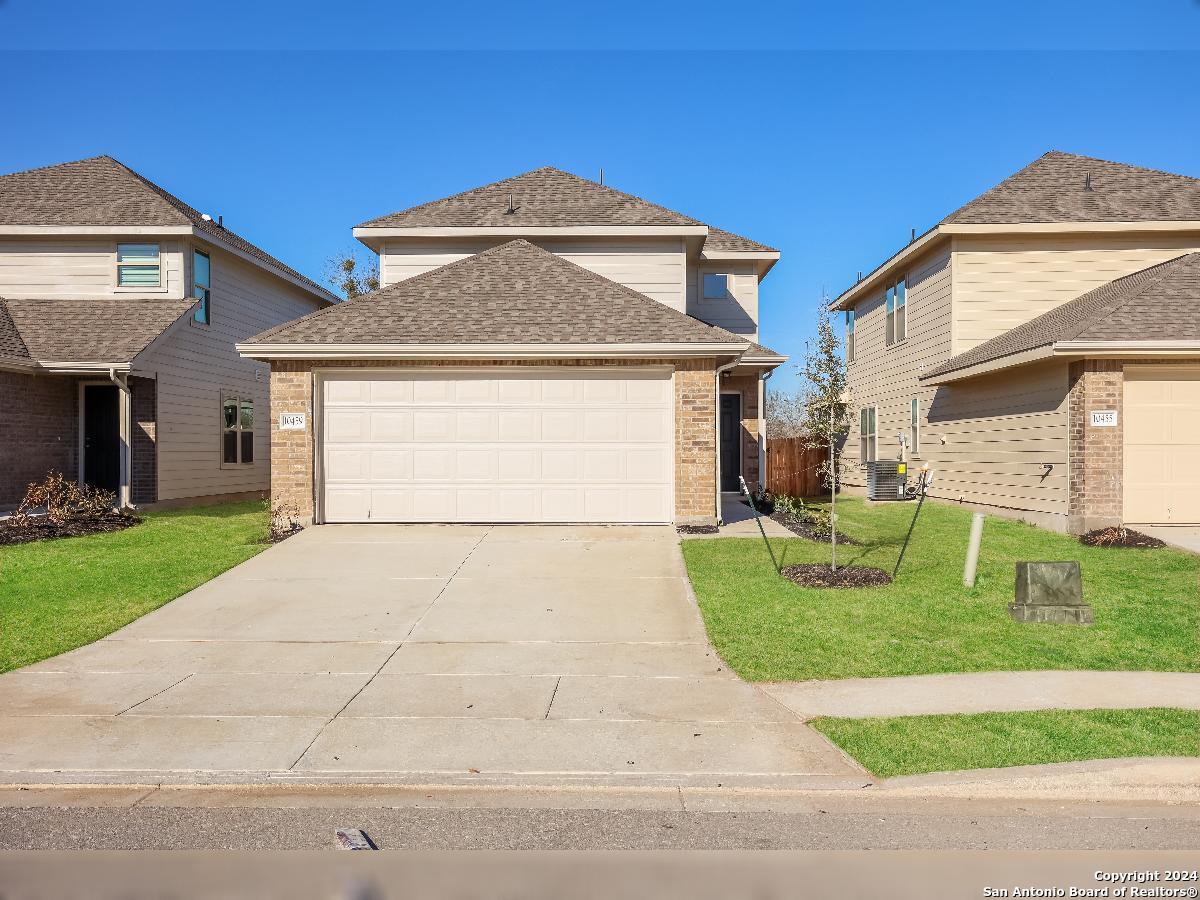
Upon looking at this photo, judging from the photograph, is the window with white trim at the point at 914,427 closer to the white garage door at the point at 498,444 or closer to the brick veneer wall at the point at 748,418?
the brick veneer wall at the point at 748,418

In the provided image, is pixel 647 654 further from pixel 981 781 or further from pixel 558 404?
pixel 558 404

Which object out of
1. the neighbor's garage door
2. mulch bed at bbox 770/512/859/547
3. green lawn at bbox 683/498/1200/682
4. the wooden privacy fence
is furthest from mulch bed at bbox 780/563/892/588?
the wooden privacy fence

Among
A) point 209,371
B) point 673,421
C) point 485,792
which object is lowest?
point 485,792

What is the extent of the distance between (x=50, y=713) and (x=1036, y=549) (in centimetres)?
1205

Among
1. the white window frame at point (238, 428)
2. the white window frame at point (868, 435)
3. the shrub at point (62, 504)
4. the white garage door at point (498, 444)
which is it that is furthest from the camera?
the white window frame at point (868, 435)

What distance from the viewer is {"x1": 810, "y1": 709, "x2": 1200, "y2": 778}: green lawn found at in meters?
5.07

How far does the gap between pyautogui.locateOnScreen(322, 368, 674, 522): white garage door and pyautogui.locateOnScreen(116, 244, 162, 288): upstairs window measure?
752 centimetres

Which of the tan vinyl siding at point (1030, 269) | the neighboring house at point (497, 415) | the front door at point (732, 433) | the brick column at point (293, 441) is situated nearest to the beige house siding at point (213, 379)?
the brick column at point (293, 441)

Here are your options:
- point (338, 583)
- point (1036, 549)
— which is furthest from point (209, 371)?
point (1036, 549)

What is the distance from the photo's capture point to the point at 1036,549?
12.3 m

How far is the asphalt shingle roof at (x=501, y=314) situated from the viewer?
1360 cm

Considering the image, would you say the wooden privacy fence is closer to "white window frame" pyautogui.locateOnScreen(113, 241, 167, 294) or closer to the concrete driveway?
the concrete driveway

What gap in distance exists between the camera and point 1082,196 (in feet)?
60.2

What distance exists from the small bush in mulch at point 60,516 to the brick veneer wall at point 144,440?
2.76ft
